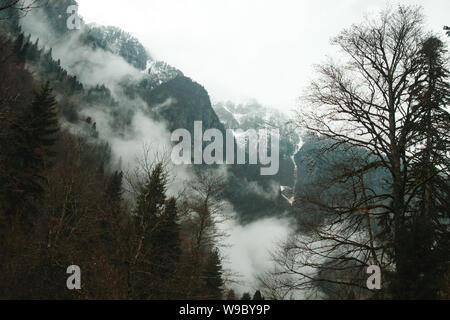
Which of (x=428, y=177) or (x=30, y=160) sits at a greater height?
(x=30, y=160)

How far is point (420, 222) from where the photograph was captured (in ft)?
20.1

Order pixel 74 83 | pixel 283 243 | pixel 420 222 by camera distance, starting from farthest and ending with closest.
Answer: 1. pixel 74 83
2. pixel 283 243
3. pixel 420 222

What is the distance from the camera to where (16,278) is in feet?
38.5

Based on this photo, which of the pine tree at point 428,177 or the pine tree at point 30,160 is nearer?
the pine tree at point 428,177

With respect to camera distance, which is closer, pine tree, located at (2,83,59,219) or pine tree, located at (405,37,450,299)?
pine tree, located at (405,37,450,299)

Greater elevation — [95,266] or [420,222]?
[420,222]

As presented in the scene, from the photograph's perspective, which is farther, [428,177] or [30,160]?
[30,160]

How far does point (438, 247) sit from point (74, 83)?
172 m
